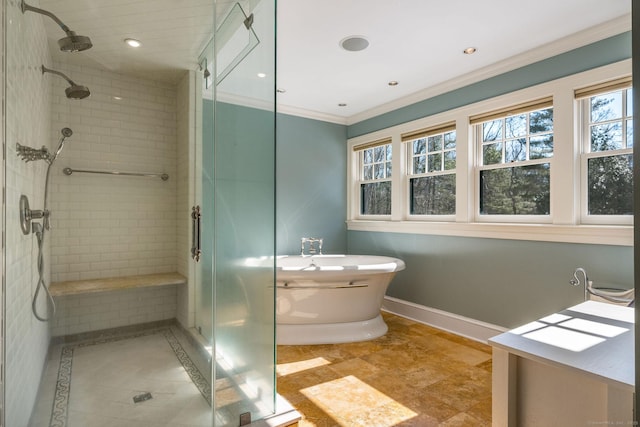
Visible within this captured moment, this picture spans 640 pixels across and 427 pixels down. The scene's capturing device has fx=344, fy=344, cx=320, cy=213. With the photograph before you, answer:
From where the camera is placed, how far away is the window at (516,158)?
2.80 metres

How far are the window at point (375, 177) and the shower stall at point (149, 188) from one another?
8.52 feet

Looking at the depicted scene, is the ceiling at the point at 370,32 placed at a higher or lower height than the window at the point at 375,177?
higher

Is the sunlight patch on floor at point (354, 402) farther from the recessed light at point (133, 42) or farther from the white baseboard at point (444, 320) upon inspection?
the recessed light at point (133, 42)

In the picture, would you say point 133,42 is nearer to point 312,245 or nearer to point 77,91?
point 77,91

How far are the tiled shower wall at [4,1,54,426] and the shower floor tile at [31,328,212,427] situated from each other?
12 cm

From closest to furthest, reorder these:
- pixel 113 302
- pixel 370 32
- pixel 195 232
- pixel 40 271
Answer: pixel 40 271, pixel 113 302, pixel 195 232, pixel 370 32

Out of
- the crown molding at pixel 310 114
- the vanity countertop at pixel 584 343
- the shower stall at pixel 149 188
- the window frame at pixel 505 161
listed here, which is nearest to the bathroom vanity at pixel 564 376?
the vanity countertop at pixel 584 343

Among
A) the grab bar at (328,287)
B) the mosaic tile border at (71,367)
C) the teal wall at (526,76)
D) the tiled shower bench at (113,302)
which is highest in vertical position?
the teal wall at (526,76)

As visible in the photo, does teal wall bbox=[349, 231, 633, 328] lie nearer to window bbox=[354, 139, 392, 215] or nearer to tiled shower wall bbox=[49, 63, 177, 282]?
window bbox=[354, 139, 392, 215]

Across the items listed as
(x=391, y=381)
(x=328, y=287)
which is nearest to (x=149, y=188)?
(x=328, y=287)

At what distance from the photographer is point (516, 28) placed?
94.6 inches

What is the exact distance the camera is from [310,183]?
4.40 m

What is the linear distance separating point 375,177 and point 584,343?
353cm

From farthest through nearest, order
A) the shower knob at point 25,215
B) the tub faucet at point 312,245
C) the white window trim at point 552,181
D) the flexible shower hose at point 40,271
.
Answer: the tub faucet at point 312,245
the white window trim at point 552,181
the flexible shower hose at point 40,271
the shower knob at point 25,215
